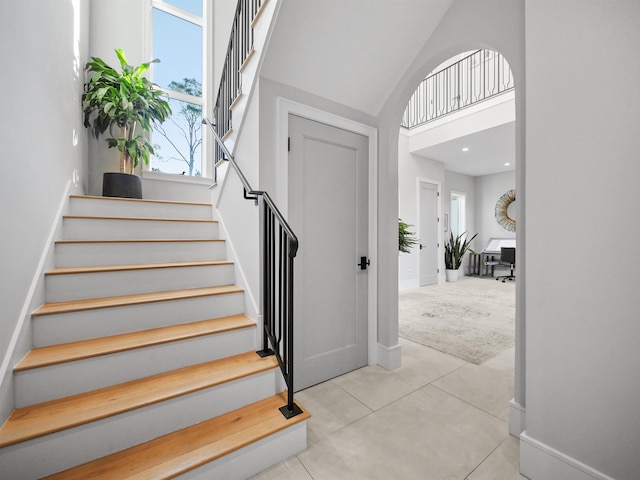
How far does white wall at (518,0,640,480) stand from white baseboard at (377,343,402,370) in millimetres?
1094

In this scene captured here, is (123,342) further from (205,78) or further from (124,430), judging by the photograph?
(205,78)

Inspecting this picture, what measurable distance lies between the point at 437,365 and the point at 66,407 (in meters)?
2.52

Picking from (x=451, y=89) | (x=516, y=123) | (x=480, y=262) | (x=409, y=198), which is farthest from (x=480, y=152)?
(x=516, y=123)

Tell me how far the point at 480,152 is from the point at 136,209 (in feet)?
20.8

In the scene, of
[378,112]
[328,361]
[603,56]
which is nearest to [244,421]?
[328,361]

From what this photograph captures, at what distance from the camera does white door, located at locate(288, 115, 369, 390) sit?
6.84 ft

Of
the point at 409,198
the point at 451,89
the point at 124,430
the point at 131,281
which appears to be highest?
the point at 451,89

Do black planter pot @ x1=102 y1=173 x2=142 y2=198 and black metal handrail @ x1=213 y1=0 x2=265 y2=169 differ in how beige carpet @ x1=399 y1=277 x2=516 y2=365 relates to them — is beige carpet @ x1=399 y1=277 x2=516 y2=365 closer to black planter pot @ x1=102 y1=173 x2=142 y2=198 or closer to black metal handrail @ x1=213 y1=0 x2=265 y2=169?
black metal handrail @ x1=213 y1=0 x2=265 y2=169

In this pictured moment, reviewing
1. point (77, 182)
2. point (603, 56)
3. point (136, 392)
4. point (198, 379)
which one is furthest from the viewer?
Answer: point (77, 182)

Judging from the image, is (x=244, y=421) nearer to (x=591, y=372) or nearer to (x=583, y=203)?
(x=591, y=372)

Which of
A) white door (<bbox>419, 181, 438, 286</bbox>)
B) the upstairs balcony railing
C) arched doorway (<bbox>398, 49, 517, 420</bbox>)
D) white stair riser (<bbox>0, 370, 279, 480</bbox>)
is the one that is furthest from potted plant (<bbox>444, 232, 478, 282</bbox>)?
white stair riser (<bbox>0, 370, 279, 480</bbox>)

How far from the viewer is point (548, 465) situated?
4.20ft

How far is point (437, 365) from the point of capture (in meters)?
2.49

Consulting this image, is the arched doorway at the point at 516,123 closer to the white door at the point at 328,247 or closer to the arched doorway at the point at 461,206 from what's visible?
the white door at the point at 328,247
